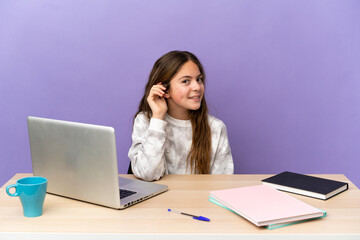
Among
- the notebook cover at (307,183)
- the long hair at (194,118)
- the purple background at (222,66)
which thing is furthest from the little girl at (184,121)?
the purple background at (222,66)

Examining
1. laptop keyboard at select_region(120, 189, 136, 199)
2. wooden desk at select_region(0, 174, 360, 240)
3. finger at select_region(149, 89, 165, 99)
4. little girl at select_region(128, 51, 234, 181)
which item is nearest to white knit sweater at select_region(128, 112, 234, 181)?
little girl at select_region(128, 51, 234, 181)

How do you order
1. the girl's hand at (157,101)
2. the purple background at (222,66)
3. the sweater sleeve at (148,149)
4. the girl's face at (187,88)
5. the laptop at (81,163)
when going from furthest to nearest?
the purple background at (222,66), the girl's face at (187,88), the girl's hand at (157,101), the sweater sleeve at (148,149), the laptop at (81,163)

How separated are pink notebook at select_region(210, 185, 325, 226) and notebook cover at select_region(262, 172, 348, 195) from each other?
0.09 metres

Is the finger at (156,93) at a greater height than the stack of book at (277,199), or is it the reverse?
the finger at (156,93)

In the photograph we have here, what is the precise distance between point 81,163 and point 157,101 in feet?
2.44

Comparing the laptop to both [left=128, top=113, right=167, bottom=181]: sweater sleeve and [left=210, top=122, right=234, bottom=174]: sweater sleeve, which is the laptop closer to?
[left=128, top=113, right=167, bottom=181]: sweater sleeve

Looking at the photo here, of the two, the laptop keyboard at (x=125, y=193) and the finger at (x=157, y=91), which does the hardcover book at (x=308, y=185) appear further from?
the finger at (x=157, y=91)

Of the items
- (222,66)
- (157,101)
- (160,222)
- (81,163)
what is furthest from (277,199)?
(222,66)

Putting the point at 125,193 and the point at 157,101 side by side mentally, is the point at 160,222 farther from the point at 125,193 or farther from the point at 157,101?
the point at 157,101

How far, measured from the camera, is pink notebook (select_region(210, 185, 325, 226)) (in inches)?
42.8

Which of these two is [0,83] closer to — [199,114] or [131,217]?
[199,114]

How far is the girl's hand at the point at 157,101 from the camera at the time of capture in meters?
1.81

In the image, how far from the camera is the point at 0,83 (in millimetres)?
2668

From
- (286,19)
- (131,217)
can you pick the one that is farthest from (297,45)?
(131,217)
